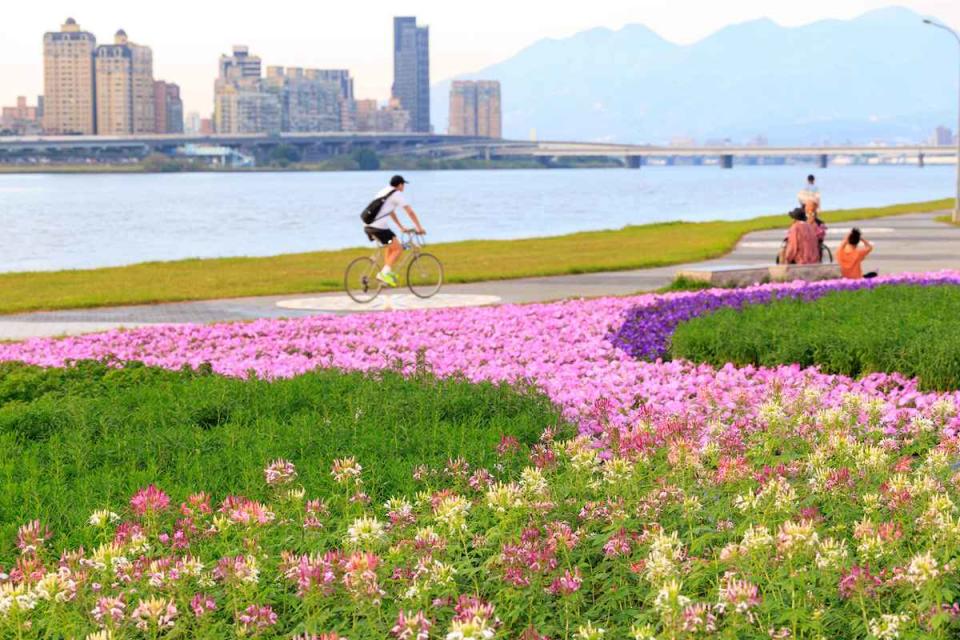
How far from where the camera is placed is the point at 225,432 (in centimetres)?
855

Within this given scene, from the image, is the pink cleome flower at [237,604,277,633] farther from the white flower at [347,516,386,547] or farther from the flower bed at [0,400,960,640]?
the white flower at [347,516,386,547]

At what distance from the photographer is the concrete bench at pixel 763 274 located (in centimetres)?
2050

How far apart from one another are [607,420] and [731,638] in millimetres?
4449

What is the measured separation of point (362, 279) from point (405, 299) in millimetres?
831

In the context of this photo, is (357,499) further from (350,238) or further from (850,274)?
(350,238)

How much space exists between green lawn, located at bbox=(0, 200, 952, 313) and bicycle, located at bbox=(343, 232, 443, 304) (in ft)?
10.1

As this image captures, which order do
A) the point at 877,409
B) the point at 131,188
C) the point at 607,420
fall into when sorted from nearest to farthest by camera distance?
the point at 877,409 < the point at 607,420 < the point at 131,188

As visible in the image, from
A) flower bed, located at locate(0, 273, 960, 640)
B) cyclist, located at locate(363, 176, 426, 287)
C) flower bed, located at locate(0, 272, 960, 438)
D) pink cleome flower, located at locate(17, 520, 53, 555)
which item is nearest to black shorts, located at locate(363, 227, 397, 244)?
cyclist, located at locate(363, 176, 426, 287)

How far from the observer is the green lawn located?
24031 millimetres

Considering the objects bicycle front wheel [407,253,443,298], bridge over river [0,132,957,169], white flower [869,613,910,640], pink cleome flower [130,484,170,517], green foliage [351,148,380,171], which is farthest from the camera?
green foliage [351,148,380,171]

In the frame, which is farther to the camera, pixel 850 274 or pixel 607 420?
pixel 850 274

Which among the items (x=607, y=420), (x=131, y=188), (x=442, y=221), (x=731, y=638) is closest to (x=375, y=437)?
(x=607, y=420)

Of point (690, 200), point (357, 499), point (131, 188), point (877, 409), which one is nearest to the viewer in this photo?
point (357, 499)

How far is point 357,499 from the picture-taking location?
6.43 m
